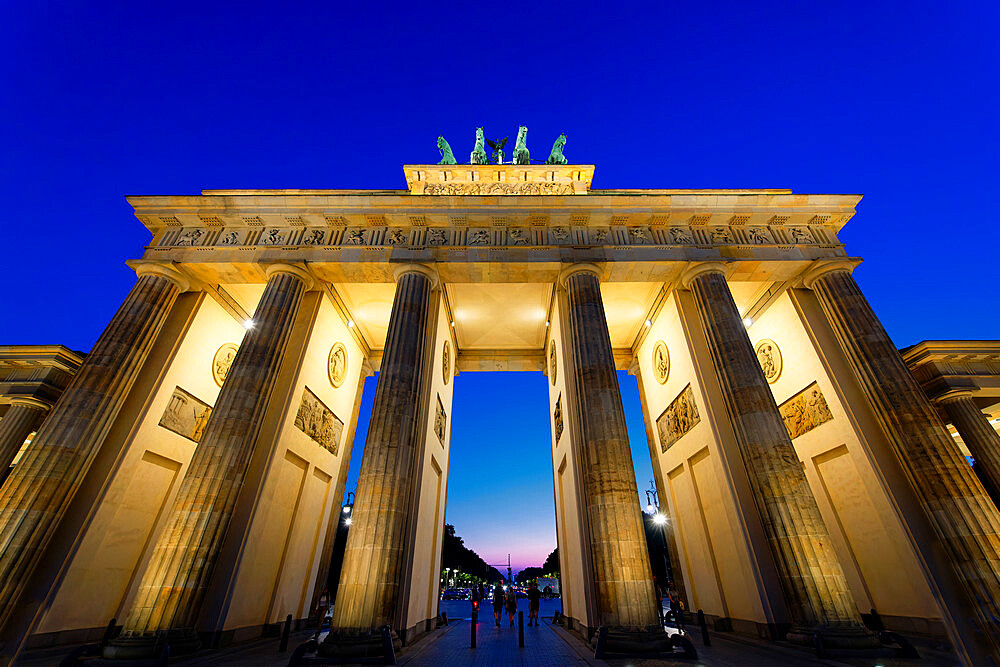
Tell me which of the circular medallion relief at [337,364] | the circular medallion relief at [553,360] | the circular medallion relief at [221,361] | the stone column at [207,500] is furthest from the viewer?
the circular medallion relief at [553,360]

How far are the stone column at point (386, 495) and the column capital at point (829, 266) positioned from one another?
479 inches

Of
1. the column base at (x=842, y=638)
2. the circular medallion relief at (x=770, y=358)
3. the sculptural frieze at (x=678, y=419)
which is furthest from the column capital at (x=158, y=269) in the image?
the circular medallion relief at (x=770, y=358)

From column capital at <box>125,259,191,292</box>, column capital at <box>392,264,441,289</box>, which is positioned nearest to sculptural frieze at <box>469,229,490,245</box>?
column capital at <box>392,264,441,289</box>

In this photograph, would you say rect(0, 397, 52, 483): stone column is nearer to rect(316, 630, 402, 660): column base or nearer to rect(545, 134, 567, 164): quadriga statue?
rect(316, 630, 402, 660): column base

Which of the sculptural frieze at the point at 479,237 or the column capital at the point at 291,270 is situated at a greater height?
the sculptural frieze at the point at 479,237

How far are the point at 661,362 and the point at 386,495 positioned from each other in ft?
35.9

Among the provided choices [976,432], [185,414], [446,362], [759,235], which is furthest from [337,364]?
[976,432]

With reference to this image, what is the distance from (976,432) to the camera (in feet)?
38.5

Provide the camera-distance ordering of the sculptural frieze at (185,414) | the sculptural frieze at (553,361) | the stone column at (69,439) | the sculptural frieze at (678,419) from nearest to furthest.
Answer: the stone column at (69,439) < the sculptural frieze at (185,414) < the sculptural frieze at (678,419) < the sculptural frieze at (553,361)

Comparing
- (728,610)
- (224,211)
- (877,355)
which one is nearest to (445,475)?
(728,610)

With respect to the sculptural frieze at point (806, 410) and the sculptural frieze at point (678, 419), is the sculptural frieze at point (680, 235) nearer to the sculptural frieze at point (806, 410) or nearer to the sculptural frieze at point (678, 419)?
the sculptural frieze at point (678, 419)

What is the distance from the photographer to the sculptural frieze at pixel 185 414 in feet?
37.1

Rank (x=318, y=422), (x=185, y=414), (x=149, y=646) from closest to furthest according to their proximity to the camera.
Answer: (x=149, y=646), (x=185, y=414), (x=318, y=422)

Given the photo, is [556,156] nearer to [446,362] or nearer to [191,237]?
[446,362]
